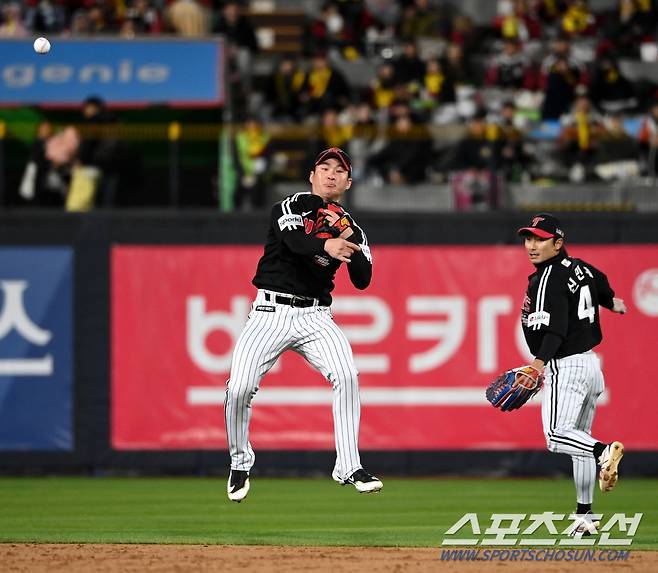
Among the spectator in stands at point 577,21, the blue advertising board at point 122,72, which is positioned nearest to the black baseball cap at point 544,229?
the blue advertising board at point 122,72

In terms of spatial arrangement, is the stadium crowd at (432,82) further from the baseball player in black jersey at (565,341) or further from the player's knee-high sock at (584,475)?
the player's knee-high sock at (584,475)

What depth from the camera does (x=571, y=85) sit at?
18.1 metres

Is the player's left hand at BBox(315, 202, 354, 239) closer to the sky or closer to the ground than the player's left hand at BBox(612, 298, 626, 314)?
closer to the sky

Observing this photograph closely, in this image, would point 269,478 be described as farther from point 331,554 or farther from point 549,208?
point 331,554

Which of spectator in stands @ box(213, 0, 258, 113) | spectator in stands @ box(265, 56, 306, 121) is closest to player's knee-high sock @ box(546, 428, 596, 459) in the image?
spectator in stands @ box(265, 56, 306, 121)

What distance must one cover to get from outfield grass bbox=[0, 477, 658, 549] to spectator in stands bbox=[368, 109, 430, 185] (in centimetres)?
339

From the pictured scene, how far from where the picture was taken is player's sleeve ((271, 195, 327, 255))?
8.34 m

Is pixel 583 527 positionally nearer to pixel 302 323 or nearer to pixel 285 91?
pixel 302 323

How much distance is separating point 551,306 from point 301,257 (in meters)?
1.76

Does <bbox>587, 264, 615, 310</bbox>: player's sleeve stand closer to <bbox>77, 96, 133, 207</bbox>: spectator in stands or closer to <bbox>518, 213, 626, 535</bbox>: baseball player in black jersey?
<bbox>518, 213, 626, 535</bbox>: baseball player in black jersey

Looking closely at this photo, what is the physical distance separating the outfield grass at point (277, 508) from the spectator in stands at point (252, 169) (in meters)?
3.20

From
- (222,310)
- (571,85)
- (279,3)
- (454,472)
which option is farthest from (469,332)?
(279,3)

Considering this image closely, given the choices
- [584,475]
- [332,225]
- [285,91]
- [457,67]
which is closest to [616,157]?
[457,67]

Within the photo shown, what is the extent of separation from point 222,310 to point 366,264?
19.9 ft
